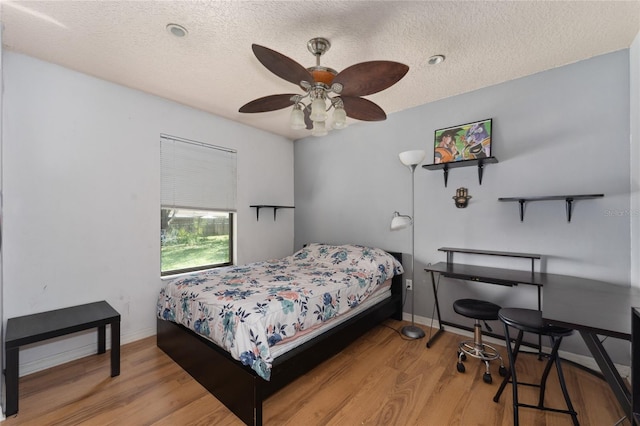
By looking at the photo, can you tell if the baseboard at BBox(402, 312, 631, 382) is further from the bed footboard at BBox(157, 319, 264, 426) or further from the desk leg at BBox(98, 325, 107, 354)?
the desk leg at BBox(98, 325, 107, 354)

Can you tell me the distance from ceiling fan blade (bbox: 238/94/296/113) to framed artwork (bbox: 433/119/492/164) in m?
1.78

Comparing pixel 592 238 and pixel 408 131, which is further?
pixel 408 131

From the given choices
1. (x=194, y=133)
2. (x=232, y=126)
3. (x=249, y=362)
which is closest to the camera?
(x=249, y=362)

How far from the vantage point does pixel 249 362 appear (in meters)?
1.60

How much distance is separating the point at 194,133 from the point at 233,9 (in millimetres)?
1749

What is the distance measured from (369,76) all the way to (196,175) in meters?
2.34

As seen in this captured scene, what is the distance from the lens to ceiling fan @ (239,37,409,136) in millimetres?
1442

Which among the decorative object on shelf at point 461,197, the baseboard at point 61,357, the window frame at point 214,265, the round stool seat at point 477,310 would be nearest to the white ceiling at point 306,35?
the decorative object on shelf at point 461,197

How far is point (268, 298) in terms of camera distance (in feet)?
6.23

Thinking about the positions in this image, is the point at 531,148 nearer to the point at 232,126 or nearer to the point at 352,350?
the point at 352,350

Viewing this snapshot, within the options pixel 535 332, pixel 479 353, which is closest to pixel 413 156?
pixel 535 332

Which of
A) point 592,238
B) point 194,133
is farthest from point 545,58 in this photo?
point 194,133

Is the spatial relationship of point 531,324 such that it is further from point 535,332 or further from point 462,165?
point 462,165

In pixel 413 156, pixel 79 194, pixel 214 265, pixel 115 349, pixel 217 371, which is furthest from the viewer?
pixel 214 265
